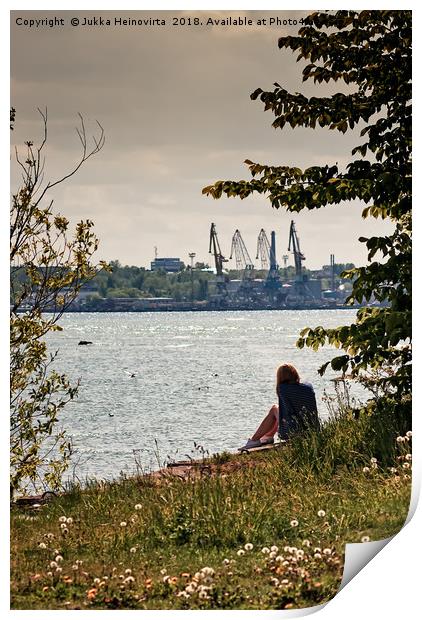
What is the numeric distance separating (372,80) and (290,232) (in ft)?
3.58

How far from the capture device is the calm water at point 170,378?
704cm

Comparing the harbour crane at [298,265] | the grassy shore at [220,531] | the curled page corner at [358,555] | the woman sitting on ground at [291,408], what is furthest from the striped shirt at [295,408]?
the curled page corner at [358,555]

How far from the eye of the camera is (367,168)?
693 centimetres

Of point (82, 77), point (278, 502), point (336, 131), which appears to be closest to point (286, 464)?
point (278, 502)

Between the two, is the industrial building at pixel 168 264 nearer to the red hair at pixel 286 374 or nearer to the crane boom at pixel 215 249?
the crane boom at pixel 215 249

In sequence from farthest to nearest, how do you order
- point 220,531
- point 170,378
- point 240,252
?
point 170,378 < point 240,252 < point 220,531

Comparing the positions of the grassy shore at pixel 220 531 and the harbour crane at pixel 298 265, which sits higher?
the harbour crane at pixel 298 265

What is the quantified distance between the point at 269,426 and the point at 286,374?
0.42m

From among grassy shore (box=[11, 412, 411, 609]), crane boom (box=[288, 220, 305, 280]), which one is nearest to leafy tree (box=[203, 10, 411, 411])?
crane boom (box=[288, 220, 305, 280])

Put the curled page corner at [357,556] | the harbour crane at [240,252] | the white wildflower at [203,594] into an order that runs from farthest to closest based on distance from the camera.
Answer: the harbour crane at [240,252] < the curled page corner at [357,556] < the white wildflower at [203,594]

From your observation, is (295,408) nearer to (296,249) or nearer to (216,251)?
(296,249)

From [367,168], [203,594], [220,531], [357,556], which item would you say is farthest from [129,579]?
[367,168]
